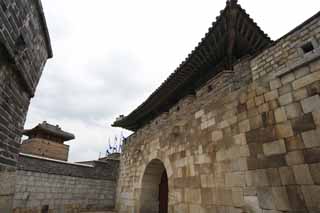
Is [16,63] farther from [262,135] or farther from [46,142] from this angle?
[46,142]

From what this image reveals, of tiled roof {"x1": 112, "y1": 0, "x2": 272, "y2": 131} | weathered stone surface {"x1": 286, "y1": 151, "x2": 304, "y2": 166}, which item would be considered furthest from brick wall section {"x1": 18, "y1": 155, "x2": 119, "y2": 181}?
weathered stone surface {"x1": 286, "y1": 151, "x2": 304, "y2": 166}

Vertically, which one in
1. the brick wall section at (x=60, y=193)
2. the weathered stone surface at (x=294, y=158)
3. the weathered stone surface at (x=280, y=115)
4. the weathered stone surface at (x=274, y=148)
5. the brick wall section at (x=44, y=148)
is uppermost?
the brick wall section at (x=44, y=148)

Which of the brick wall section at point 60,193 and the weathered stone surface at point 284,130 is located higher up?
the weathered stone surface at point 284,130

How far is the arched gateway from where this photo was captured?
656 cm

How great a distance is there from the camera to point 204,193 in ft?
13.0

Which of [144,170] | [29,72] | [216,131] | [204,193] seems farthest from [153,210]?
[29,72]

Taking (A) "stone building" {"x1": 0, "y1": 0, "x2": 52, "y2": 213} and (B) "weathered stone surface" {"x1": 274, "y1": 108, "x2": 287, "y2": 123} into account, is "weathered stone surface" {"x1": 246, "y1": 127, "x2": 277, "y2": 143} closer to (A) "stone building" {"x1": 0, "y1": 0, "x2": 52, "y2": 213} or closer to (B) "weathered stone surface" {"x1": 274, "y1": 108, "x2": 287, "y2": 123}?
(B) "weathered stone surface" {"x1": 274, "y1": 108, "x2": 287, "y2": 123}

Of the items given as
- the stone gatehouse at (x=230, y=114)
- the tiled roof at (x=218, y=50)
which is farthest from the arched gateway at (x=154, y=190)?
the tiled roof at (x=218, y=50)

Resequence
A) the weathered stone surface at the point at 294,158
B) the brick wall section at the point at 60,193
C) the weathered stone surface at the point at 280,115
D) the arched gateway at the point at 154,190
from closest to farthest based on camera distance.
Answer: the weathered stone surface at the point at 294,158
the weathered stone surface at the point at 280,115
the arched gateway at the point at 154,190
the brick wall section at the point at 60,193

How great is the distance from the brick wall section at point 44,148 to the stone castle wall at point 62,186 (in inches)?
283

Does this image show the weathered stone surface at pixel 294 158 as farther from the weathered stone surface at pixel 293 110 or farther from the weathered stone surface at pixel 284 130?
the weathered stone surface at pixel 293 110

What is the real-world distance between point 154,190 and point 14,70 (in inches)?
217

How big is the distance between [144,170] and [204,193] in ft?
10.5

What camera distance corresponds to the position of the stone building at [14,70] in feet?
9.18
